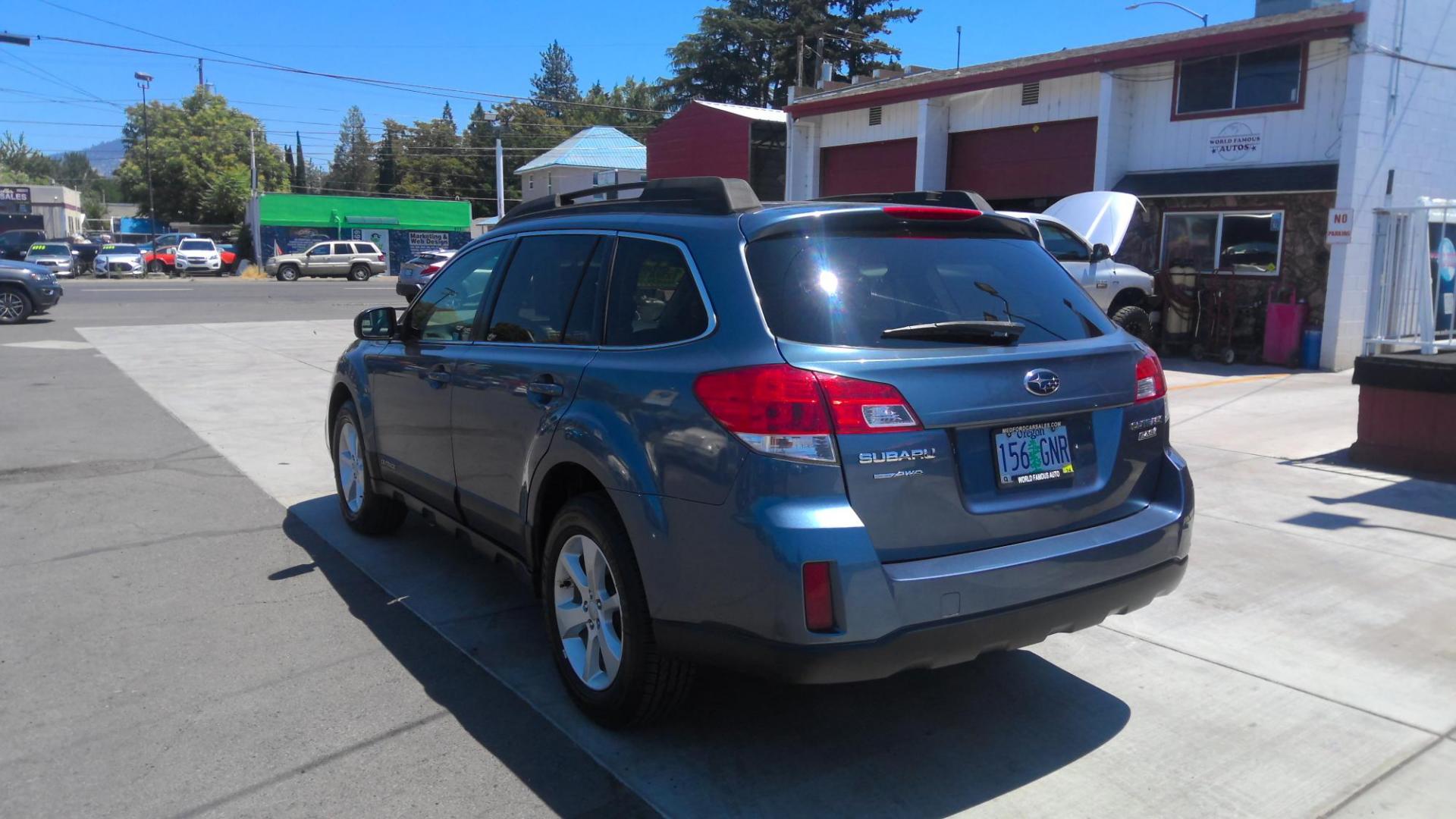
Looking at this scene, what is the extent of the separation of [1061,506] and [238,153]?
83.0 m

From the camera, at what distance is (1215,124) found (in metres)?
16.7

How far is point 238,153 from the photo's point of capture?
75.8 meters

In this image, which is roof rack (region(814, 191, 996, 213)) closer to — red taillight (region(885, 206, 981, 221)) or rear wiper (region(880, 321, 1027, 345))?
red taillight (region(885, 206, 981, 221))

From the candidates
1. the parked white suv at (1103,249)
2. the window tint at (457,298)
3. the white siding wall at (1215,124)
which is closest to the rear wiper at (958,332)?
the window tint at (457,298)

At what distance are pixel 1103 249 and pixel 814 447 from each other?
12.3m

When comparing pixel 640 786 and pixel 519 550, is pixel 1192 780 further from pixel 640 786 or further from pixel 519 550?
pixel 519 550

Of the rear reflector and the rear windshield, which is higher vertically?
the rear windshield

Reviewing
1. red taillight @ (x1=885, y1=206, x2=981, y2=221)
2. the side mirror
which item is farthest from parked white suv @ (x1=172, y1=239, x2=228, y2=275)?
red taillight @ (x1=885, y1=206, x2=981, y2=221)

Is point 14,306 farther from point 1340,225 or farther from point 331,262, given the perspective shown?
point 331,262

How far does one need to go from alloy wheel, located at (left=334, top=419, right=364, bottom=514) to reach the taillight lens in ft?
11.6

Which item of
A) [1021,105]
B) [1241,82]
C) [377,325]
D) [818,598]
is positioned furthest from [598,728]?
[1021,105]

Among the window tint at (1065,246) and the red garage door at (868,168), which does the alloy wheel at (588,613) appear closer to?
the window tint at (1065,246)

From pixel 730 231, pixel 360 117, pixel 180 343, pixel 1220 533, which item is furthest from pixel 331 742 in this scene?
pixel 360 117

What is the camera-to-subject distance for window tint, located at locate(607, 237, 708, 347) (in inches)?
139
